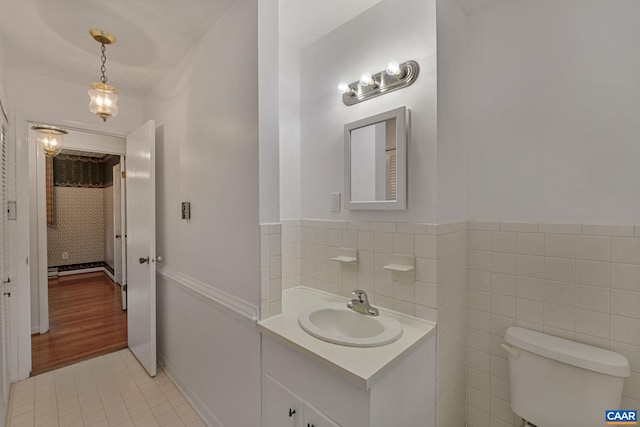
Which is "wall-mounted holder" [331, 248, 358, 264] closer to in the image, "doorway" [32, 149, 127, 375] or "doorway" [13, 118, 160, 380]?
"doorway" [13, 118, 160, 380]

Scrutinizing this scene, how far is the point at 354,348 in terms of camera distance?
1176 millimetres

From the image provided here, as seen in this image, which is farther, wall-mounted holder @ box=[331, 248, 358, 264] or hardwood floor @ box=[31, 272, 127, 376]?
hardwood floor @ box=[31, 272, 127, 376]

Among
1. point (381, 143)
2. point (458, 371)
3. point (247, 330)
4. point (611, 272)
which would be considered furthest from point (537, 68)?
point (247, 330)

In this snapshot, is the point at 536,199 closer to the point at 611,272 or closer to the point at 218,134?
the point at 611,272

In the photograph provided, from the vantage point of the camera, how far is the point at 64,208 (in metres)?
5.45

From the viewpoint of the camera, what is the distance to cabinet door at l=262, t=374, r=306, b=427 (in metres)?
1.24

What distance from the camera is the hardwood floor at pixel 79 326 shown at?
2576 mm

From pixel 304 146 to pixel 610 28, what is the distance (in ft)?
5.51

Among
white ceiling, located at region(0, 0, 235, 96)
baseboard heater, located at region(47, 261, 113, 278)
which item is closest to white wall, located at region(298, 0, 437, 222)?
white ceiling, located at region(0, 0, 235, 96)

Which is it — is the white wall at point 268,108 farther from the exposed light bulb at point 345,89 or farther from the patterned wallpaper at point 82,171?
the patterned wallpaper at point 82,171

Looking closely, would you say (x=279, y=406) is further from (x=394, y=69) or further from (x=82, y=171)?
(x=82, y=171)

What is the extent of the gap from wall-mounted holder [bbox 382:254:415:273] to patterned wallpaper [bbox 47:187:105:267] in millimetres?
6591

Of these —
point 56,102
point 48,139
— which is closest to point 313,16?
point 56,102

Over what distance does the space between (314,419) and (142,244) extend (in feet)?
6.63
